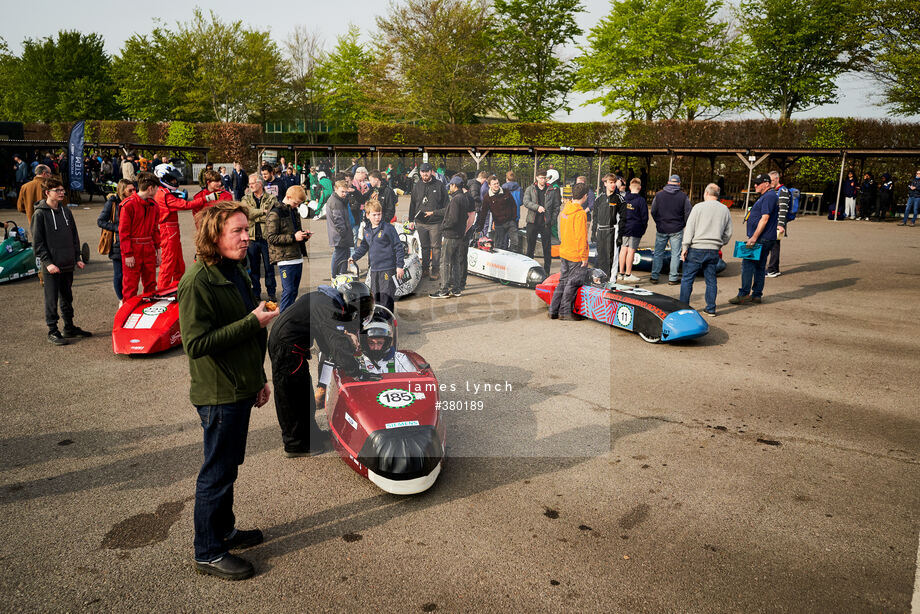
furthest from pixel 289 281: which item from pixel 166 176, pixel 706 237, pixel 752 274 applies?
pixel 752 274

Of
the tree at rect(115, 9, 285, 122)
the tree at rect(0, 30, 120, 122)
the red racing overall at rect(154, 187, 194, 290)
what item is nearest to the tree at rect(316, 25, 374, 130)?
the tree at rect(115, 9, 285, 122)

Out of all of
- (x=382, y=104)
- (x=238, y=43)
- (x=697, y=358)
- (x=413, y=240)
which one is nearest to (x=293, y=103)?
(x=238, y=43)

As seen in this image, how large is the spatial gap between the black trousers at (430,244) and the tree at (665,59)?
99.5 feet

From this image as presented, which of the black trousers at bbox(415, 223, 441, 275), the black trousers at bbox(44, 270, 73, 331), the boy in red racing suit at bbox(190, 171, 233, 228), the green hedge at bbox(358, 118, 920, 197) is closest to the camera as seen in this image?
the black trousers at bbox(44, 270, 73, 331)

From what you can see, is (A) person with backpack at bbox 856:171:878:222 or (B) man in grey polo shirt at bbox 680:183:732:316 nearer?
(B) man in grey polo shirt at bbox 680:183:732:316

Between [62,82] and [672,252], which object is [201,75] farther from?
[672,252]


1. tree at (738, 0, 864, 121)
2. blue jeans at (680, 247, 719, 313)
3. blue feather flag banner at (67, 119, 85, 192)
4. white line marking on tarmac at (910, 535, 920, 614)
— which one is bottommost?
white line marking on tarmac at (910, 535, 920, 614)

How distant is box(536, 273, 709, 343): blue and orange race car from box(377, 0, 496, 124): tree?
1425 inches

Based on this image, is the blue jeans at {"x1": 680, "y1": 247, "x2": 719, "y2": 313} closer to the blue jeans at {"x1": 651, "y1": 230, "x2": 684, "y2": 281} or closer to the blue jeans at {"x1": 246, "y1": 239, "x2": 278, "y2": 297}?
the blue jeans at {"x1": 651, "y1": 230, "x2": 684, "y2": 281}

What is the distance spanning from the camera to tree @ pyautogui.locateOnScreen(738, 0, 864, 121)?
1291 inches

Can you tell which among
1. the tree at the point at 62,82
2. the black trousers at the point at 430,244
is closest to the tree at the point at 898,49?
the black trousers at the point at 430,244

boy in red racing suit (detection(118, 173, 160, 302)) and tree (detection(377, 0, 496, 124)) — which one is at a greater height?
tree (detection(377, 0, 496, 124))

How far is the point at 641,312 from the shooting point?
811 centimetres

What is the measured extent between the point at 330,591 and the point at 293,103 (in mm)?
58736
